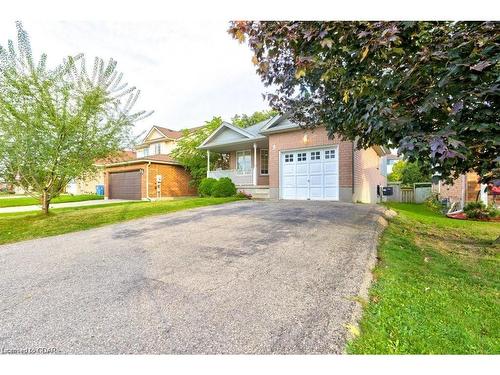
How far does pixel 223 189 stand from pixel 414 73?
11821 mm

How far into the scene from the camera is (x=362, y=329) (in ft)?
7.08

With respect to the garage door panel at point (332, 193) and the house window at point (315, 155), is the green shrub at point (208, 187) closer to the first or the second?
the house window at point (315, 155)

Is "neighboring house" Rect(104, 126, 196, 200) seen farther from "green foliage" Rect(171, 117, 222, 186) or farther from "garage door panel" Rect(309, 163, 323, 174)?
"garage door panel" Rect(309, 163, 323, 174)

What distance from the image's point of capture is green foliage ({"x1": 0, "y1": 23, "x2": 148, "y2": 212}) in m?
6.97

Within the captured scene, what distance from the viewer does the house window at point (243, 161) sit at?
54.0 ft

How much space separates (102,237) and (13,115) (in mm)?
4506

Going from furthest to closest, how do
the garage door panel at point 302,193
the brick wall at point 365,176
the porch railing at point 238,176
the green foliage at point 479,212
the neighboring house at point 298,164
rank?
1. the porch railing at point 238,176
2. the garage door panel at point 302,193
3. the brick wall at point 365,176
4. the neighboring house at point 298,164
5. the green foliage at point 479,212

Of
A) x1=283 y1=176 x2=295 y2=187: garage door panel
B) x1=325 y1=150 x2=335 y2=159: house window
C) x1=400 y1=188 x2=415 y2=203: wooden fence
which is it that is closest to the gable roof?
x1=283 y1=176 x2=295 y2=187: garage door panel

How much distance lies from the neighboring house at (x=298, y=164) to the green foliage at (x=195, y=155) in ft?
9.40

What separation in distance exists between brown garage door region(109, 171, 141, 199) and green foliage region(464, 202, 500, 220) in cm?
1777

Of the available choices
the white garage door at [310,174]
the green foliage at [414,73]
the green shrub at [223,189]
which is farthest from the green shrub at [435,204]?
the green foliage at [414,73]

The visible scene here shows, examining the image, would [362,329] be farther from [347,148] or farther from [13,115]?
[347,148]
